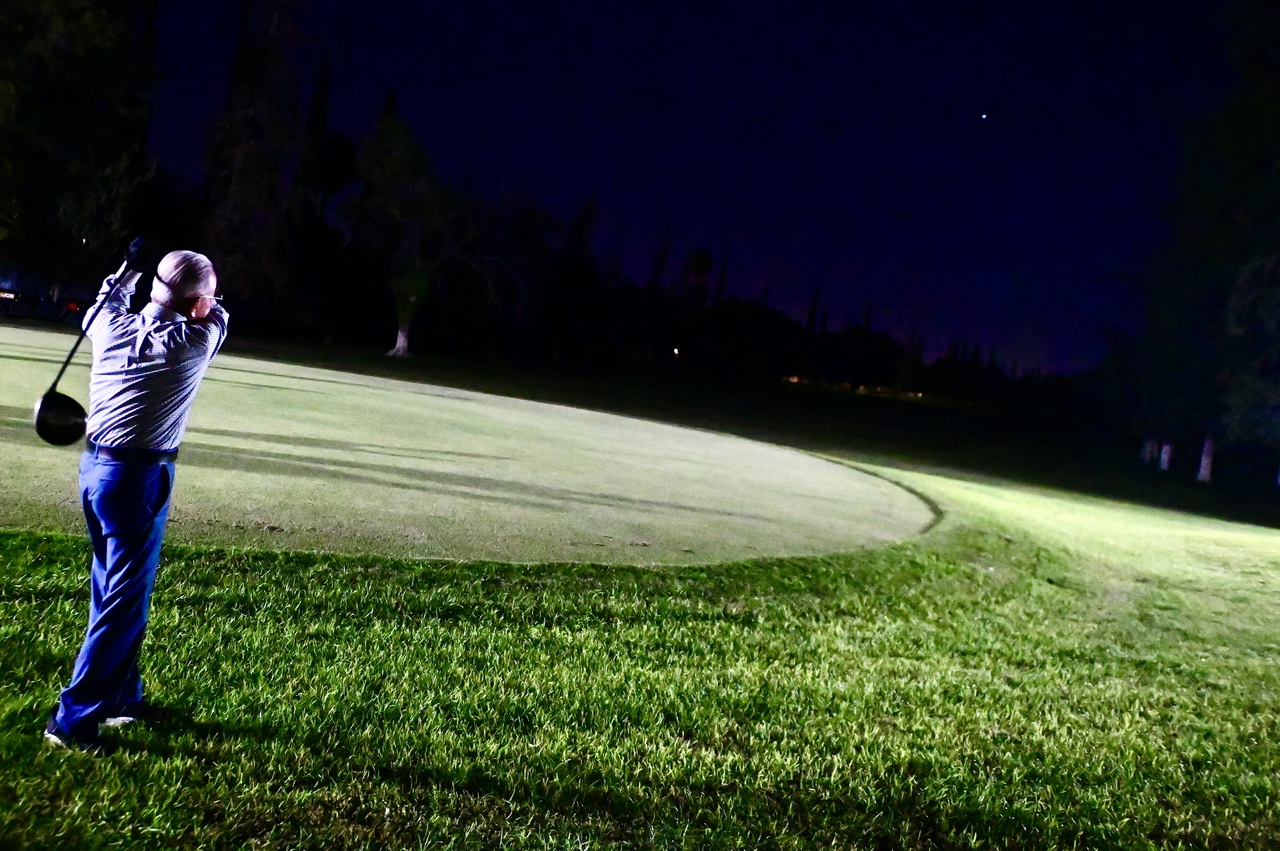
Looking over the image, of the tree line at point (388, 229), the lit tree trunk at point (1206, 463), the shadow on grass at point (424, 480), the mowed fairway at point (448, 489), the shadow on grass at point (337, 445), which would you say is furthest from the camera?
the lit tree trunk at point (1206, 463)

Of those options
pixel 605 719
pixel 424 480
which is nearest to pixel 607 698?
pixel 605 719

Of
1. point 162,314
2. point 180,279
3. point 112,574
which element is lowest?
point 112,574

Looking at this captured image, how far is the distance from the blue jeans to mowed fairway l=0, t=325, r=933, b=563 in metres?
2.95

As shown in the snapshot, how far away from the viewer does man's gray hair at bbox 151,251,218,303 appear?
376cm

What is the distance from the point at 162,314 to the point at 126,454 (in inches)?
22.3

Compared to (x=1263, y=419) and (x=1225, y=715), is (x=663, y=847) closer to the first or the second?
(x=1225, y=715)

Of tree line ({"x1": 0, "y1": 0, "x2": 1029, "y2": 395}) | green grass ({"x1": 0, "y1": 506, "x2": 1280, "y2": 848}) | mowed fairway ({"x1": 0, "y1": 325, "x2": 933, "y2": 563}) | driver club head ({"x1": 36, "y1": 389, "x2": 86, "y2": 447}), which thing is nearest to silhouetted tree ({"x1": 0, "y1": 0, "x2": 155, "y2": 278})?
tree line ({"x1": 0, "y1": 0, "x2": 1029, "y2": 395})

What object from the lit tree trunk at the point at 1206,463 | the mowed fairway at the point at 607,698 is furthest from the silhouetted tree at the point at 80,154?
the lit tree trunk at the point at 1206,463

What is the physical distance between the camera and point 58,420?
147 inches

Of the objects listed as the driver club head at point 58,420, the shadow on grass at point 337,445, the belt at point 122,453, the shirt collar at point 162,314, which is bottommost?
the shadow on grass at point 337,445

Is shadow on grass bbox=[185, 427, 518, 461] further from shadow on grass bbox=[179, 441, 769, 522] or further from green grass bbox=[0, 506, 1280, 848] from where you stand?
green grass bbox=[0, 506, 1280, 848]

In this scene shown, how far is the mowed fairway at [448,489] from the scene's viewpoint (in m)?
7.49

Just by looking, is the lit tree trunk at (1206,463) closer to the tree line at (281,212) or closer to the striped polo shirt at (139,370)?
the tree line at (281,212)

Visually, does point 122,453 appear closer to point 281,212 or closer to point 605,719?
point 605,719
